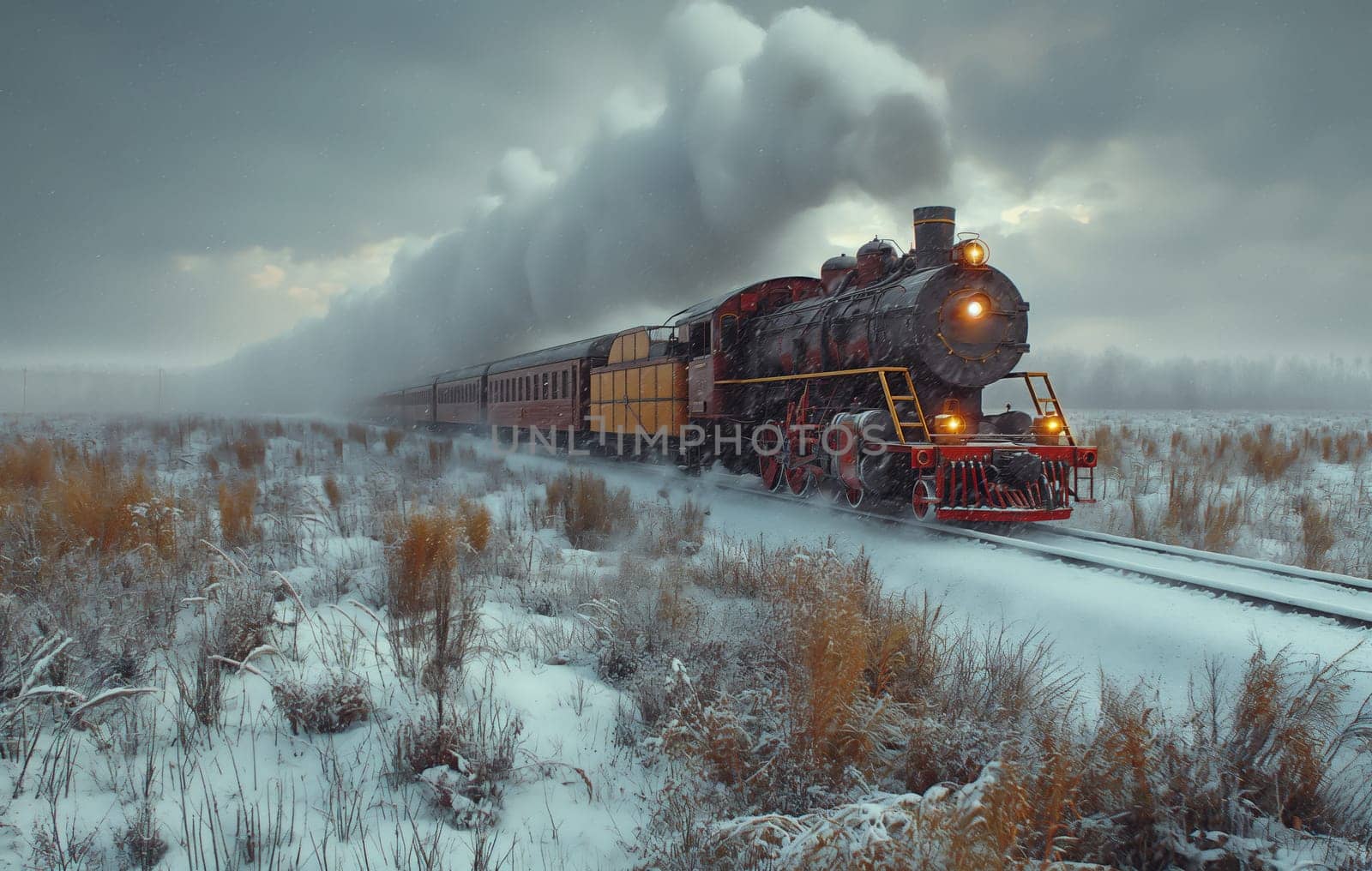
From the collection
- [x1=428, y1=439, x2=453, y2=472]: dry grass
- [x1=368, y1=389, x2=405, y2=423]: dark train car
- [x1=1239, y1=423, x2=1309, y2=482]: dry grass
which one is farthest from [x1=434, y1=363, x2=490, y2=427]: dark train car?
[x1=1239, y1=423, x2=1309, y2=482]: dry grass

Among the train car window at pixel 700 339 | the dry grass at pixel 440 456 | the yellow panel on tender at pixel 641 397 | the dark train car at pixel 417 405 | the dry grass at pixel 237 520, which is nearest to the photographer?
the dry grass at pixel 237 520

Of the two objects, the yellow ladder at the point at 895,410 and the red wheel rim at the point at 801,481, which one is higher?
the yellow ladder at the point at 895,410

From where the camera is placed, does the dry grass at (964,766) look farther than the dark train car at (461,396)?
No

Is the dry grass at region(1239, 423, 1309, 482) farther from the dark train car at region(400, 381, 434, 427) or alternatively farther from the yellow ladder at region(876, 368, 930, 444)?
the dark train car at region(400, 381, 434, 427)

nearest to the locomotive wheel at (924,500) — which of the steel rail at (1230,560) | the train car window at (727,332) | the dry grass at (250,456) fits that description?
the steel rail at (1230,560)

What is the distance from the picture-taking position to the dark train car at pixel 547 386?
54.2 feet

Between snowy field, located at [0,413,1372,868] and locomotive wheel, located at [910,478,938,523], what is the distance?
4.94 ft

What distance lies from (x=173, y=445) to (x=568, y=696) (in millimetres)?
16758

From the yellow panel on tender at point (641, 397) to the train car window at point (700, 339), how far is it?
14.6 inches

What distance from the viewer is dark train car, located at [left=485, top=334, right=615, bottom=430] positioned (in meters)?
16.5

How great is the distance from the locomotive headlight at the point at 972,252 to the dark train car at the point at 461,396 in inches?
729

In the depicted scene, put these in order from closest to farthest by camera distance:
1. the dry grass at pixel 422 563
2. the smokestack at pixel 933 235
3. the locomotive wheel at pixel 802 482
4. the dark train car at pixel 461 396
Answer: the dry grass at pixel 422 563, the smokestack at pixel 933 235, the locomotive wheel at pixel 802 482, the dark train car at pixel 461 396

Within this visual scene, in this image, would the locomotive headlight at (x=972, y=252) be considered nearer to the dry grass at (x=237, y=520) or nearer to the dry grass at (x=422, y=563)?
the dry grass at (x=422, y=563)

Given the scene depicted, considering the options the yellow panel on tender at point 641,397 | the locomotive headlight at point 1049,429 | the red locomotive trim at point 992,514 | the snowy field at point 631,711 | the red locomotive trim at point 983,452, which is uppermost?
the yellow panel on tender at point 641,397
